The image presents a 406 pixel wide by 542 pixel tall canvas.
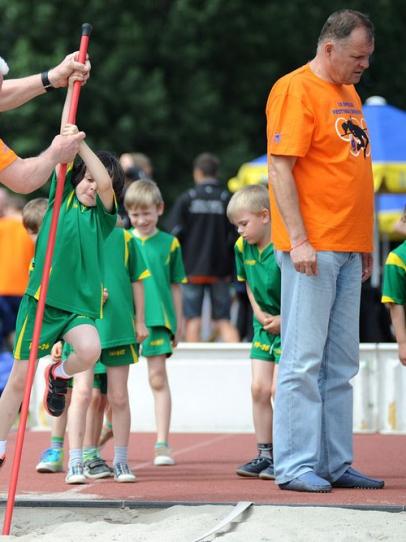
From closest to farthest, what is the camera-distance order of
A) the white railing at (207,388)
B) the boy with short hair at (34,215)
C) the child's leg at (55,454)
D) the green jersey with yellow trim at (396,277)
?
the green jersey with yellow trim at (396,277) → the child's leg at (55,454) → the boy with short hair at (34,215) → the white railing at (207,388)

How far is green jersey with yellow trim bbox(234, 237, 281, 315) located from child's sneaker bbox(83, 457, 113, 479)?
130cm

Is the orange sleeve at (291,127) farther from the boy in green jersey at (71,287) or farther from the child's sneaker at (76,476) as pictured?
the child's sneaker at (76,476)

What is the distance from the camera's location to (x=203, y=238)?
13688mm

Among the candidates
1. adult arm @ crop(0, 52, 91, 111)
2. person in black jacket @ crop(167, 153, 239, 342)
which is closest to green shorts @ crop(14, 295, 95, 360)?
adult arm @ crop(0, 52, 91, 111)

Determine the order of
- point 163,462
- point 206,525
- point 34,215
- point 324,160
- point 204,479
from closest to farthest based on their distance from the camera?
point 206,525 < point 324,160 < point 204,479 < point 34,215 < point 163,462

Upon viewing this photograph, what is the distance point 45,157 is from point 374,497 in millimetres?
2298

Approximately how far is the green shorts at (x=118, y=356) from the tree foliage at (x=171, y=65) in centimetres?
1748

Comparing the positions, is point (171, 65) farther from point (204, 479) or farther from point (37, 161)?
point (37, 161)

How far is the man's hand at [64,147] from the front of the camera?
572 cm

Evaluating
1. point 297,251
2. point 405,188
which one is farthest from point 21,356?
point 405,188

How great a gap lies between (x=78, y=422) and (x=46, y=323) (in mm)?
967

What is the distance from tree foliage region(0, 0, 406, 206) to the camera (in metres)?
25.6

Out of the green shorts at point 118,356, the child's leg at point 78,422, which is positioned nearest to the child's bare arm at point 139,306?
the green shorts at point 118,356

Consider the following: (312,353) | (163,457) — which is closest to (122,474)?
(163,457)
